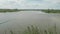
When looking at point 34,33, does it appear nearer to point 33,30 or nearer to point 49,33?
point 33,30

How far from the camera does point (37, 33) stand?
4.51 metres

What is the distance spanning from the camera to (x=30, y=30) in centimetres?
451

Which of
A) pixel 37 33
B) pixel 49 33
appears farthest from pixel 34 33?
pixel 49 33

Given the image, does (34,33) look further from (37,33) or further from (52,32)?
(52,32)

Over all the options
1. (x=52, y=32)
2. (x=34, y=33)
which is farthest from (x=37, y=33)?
(x=52, y=32)

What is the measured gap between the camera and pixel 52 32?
4.63 metres

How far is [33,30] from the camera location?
4.53 metres

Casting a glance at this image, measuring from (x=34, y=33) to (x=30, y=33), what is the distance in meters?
0.12

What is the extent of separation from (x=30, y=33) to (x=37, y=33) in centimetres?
20

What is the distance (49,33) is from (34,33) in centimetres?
39

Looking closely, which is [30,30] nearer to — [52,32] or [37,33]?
[37,33]

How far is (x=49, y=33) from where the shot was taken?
451 cm

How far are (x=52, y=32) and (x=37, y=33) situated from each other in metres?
0.42

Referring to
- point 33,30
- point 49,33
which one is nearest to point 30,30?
point 33,30
